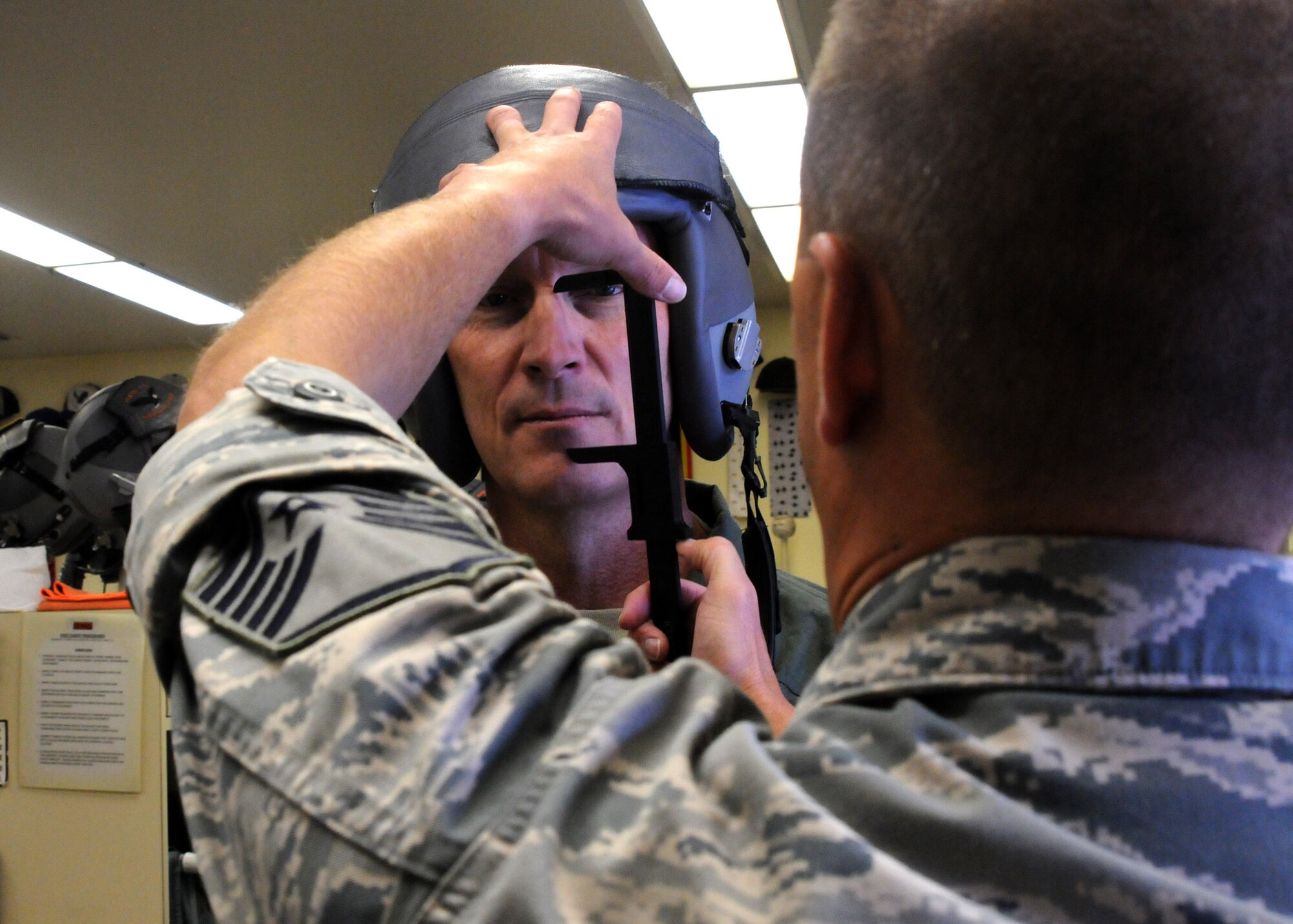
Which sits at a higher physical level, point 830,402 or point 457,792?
point 830,402

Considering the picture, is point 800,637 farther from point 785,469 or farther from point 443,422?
point 785,469

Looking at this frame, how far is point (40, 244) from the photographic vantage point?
4.48m

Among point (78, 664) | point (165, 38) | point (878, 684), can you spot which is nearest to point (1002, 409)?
point (878, 684)

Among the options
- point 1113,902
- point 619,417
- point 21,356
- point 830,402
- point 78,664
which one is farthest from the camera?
point 21,356

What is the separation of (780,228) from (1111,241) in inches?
164

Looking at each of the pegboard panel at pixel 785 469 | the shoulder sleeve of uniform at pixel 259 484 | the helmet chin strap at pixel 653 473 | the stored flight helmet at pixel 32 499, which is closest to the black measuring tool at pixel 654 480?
the helmet chin strap at pixel 653 473

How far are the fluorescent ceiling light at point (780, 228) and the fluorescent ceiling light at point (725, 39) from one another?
1.06m

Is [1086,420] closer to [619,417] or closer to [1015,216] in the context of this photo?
[1015,216]

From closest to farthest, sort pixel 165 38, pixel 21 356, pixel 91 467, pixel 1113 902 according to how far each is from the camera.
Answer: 1. pixel 1113 902
2. pixel 91 467
3. pixel 165 38
4. pixel 21 356

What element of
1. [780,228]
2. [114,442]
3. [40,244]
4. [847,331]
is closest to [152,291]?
[40,244]

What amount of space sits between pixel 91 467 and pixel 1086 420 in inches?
104

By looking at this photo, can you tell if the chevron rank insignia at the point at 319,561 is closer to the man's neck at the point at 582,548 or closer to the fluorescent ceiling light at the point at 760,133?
the man's neck at the point at 582,548

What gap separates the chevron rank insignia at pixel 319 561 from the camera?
460 mm

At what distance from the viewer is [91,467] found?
2553 millimetres
